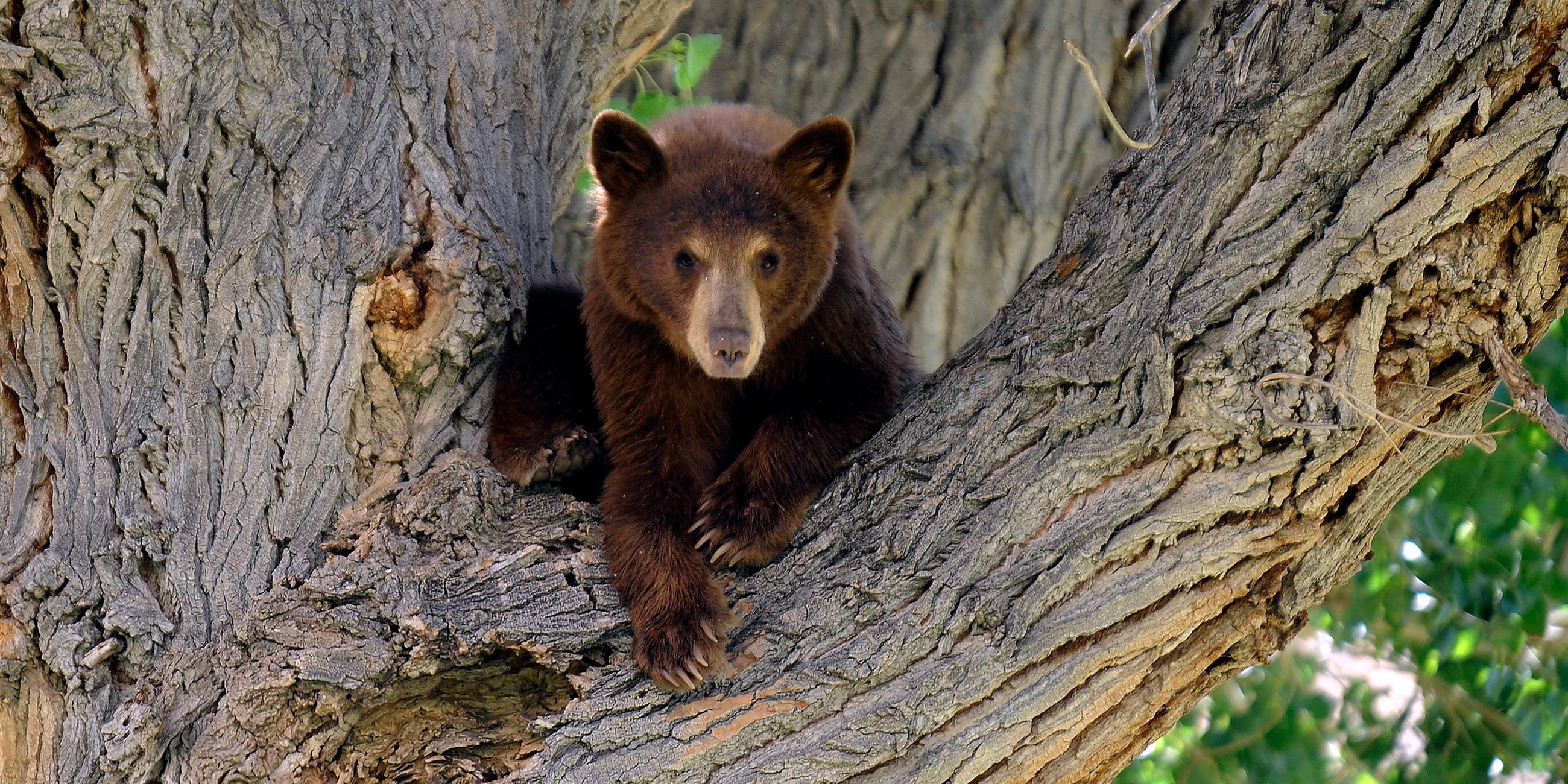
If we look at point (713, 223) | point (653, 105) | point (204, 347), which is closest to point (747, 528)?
point (713, 223)

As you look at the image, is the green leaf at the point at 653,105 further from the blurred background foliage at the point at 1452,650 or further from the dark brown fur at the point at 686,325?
the blurred background foliage at the point at 1452,650

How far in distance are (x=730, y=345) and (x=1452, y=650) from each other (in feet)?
10.4

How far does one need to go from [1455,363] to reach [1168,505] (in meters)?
0.70

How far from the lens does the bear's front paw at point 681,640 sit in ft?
10.5

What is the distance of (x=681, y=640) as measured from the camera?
3.18 metres

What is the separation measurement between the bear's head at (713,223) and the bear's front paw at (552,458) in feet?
1.43

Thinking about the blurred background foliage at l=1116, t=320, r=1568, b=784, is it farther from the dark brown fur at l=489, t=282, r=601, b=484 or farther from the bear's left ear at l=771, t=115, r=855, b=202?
the dark brown fur at l=489, t=282, r=601, b=484

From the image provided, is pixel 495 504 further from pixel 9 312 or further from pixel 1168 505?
pixel 1168 505

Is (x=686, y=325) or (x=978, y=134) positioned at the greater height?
(x=978, y=134)

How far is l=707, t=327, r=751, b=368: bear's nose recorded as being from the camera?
370 centimetres

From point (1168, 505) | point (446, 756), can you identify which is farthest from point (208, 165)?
point (1168, 505)

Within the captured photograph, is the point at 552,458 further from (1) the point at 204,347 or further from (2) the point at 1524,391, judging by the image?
(2) the point at 1524,391

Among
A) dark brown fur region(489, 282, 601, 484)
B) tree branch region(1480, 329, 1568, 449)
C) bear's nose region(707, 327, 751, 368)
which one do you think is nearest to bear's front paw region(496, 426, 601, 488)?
dark brown fur region(489, 282, 601, 484)

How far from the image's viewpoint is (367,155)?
375cm
